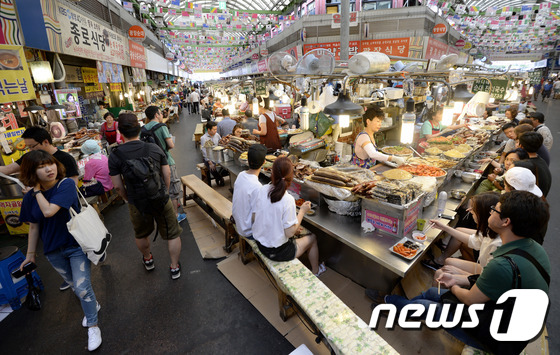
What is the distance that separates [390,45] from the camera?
49.3ft

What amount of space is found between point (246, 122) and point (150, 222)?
275 inches

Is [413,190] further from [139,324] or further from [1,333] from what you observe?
[1,333]

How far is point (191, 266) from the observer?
4453mm

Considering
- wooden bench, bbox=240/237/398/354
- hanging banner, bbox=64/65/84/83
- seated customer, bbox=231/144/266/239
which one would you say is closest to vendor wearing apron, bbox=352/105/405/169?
seated customer, bbox=231/144/266/239

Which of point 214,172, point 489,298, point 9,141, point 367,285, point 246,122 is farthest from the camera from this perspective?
point 246,122

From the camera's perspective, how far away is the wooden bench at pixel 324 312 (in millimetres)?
2248

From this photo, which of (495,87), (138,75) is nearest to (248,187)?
(495,87)

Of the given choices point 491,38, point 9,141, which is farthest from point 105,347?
point 491,38

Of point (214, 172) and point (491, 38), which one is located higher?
point (491, 38)

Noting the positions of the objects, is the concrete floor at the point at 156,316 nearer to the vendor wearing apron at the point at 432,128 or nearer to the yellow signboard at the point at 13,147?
the yellow signboard at the point at 13,147

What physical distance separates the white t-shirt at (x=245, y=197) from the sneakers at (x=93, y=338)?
6.88 feet

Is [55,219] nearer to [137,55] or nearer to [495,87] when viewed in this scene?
[495,87]

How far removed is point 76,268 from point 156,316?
47.4 inches

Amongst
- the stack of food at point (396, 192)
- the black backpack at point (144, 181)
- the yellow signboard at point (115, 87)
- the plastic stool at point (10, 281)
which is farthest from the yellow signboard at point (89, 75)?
the stack of food at point (396, 192)
